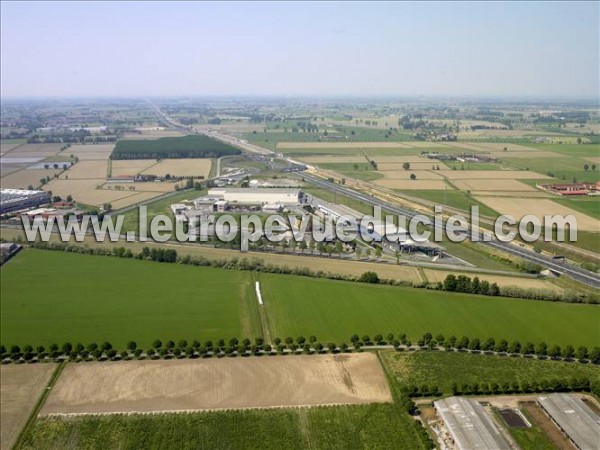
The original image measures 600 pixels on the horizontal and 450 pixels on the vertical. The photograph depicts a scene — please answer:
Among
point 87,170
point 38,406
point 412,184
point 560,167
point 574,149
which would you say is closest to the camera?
point 38,406

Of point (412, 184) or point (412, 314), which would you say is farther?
point (412, 184)

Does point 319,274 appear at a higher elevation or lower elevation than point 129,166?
lower

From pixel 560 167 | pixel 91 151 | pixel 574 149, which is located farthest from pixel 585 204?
pixel 91 151

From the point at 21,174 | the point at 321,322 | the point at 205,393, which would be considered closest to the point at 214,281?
the point at 321,322

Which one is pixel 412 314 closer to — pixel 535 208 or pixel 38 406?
pixel 38 406

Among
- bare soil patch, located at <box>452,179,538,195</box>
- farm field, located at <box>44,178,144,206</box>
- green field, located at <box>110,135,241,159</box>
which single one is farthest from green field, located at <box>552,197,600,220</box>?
green field, located at <box>110,135,241,159</box>

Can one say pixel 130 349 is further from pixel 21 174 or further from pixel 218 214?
pixel 21 174
